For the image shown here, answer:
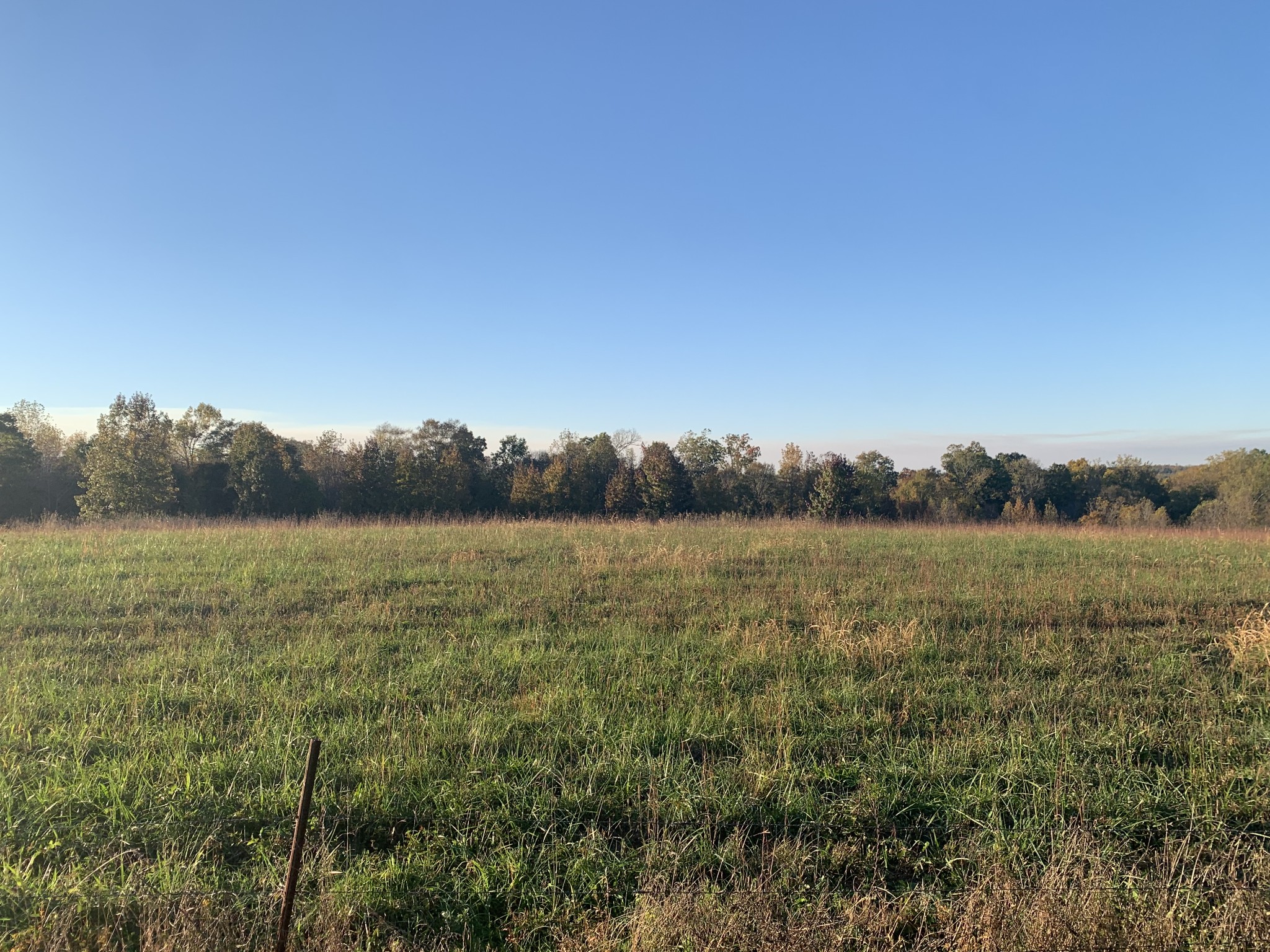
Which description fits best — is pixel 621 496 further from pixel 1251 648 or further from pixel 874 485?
pixel 1251 648

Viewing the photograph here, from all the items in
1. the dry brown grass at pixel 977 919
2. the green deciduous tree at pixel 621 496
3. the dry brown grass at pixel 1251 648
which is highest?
the green deciduous tree at pixel 621 496

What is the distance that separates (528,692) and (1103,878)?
144 inches

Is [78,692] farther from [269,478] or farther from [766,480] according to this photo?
[766,480]

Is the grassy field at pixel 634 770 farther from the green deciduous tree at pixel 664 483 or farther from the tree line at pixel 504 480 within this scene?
the green deciduous tree at pixel 664 483

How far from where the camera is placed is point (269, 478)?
37.0 m

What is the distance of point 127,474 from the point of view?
1135 inches

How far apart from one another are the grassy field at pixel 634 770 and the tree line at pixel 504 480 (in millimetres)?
15736

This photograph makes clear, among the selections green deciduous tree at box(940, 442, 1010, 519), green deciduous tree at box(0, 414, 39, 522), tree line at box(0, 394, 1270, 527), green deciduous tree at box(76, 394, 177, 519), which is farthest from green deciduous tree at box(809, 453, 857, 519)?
green deciduous tree at box(0, 414, 39, 522)

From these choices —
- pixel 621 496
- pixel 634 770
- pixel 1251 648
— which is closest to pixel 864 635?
pixel 634 770

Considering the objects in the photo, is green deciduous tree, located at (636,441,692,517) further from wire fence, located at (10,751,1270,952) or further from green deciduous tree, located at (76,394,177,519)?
wire fence, located at (10,751,1270,952)

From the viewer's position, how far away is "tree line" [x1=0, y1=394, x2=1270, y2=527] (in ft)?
101

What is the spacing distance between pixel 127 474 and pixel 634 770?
116 feet

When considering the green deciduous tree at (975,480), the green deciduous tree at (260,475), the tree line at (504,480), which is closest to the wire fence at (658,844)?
the tree line at (504,480)

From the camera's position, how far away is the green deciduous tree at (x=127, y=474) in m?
28.8
